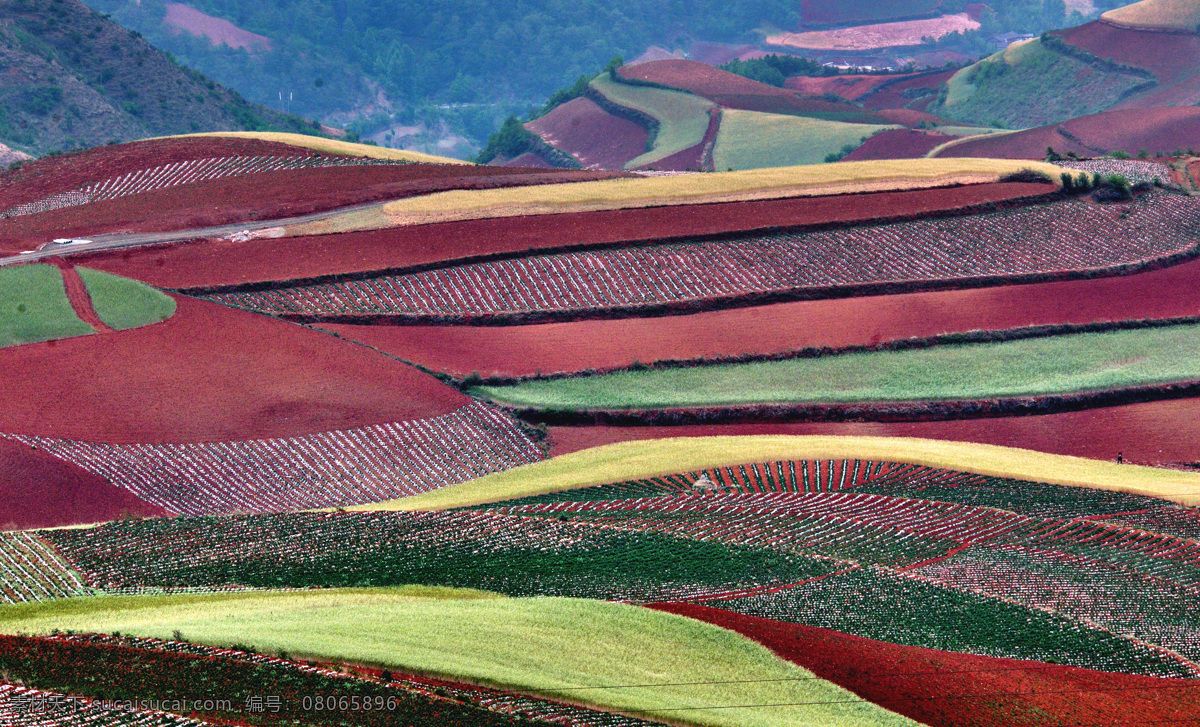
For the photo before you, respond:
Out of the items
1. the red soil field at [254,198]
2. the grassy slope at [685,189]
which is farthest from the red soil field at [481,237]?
the red soil field at [254,198]

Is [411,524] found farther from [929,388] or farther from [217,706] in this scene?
[929,388]

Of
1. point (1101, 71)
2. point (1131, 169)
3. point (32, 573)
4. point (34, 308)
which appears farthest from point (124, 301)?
point (1101, 71)

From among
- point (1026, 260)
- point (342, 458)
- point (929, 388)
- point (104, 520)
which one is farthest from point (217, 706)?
point (1026, 260)

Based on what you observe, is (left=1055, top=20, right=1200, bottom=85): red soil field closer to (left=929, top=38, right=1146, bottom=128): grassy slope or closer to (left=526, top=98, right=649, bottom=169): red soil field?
(left=929, top=38, right=1146, bottom=128): grassy slope

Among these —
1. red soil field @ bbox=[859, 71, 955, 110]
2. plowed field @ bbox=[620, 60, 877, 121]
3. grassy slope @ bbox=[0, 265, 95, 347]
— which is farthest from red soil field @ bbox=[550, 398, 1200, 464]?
red soil field @ bbox=[859, 71, 955, 110]

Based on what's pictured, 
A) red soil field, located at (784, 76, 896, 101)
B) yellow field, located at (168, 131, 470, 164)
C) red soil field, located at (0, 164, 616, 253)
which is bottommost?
red soil field, located at (0, 164, 616, 253)
